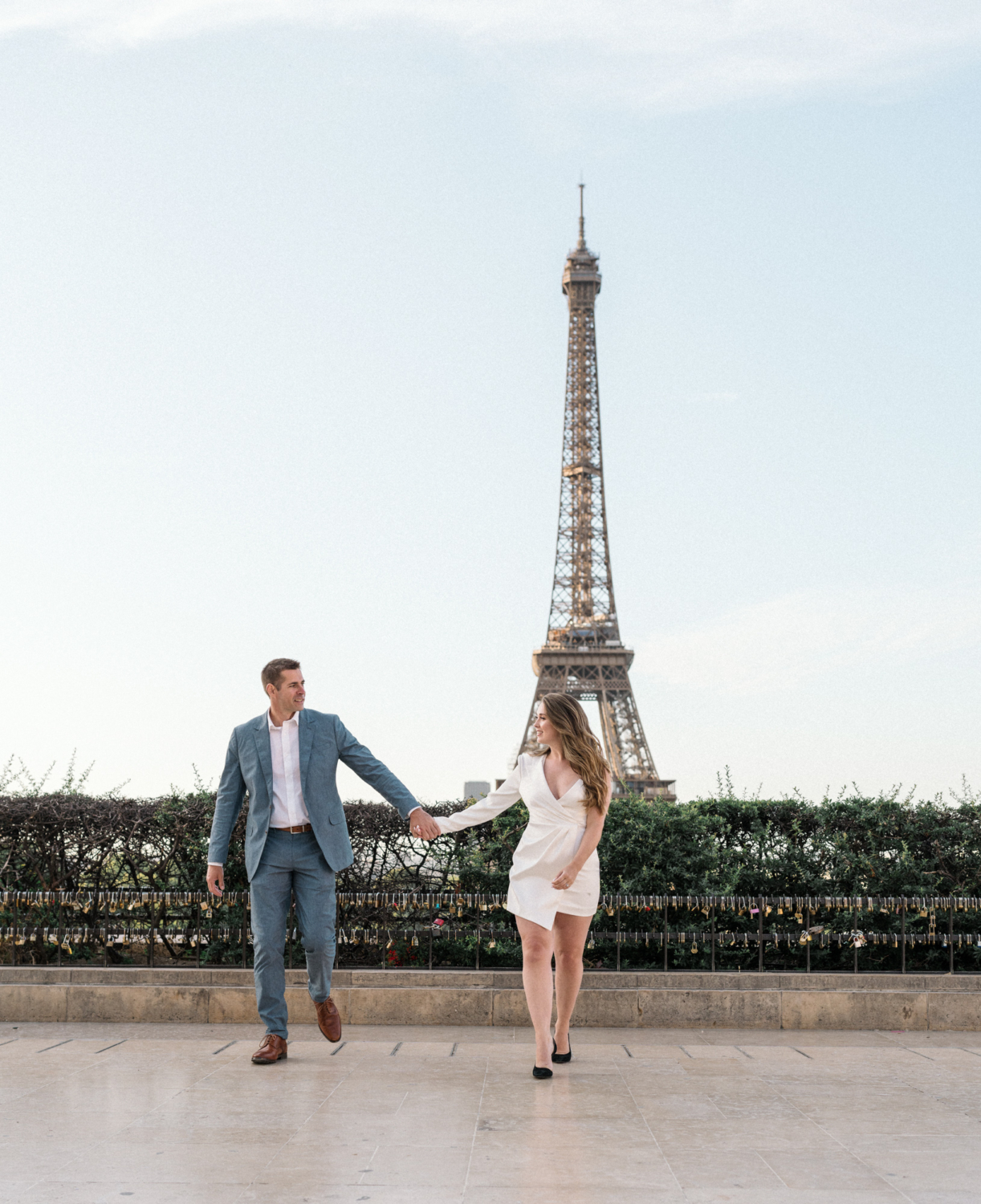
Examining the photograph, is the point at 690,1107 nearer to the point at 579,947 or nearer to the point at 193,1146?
the point at 579,947

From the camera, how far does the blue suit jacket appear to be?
5.42 m

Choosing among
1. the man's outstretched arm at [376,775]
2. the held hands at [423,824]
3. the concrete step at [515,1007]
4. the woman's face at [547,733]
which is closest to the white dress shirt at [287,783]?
the man's outstretched arm at [376,775]

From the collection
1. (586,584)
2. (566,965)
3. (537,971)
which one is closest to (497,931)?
(566,965)

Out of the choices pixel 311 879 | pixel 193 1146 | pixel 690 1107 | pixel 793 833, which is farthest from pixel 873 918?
pixel 193 1146

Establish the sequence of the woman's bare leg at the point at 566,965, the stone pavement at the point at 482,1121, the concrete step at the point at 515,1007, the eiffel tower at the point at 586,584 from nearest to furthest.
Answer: the stone pavement at the point at 482,1121
the woman's bare leg at the point at 566,965
the concrete step at the point at 515,1007
the eiffel tower at the point at 586,584

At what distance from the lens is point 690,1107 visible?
14.7ft

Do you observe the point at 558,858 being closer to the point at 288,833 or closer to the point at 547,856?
the point at 547,856

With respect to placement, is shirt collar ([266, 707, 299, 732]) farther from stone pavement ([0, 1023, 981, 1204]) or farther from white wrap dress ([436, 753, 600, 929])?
stone pavement ([0, 1023, 981, 1204])

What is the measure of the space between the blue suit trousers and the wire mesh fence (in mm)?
1695

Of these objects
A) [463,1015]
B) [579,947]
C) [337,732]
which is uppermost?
[337,732]

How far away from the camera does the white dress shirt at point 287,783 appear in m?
5.42

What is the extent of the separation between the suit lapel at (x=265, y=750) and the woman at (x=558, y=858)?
110 centimetres

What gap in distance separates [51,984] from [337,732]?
106 inches

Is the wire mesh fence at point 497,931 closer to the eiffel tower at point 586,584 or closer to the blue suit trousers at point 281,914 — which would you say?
the blue suit trousers at point 281,914
